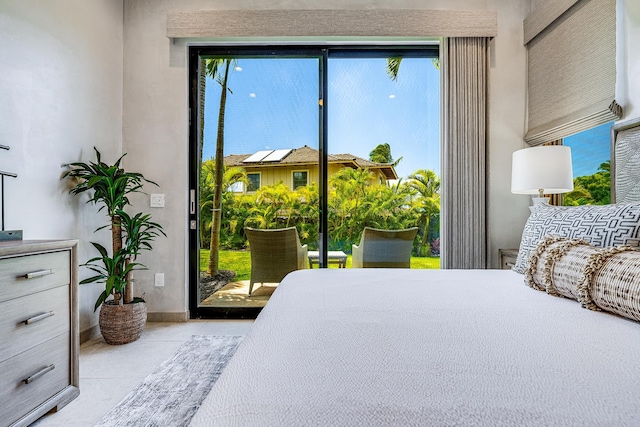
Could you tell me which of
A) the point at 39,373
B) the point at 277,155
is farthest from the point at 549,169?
the point at 39,373

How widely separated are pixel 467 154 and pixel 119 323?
120 inches

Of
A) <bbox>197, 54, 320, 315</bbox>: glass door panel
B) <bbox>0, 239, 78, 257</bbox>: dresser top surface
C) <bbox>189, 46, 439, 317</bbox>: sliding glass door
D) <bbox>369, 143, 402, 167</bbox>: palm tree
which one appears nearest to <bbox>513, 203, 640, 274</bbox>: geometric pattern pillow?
<bbox>189, 46, 439, 317</bbox>: sliding glass door

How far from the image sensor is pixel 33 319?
1529 mm

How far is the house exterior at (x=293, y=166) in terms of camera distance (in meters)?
3.23

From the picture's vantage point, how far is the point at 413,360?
2.43 feet

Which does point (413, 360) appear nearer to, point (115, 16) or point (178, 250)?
point (178, 250)

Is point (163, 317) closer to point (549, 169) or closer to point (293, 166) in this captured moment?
point (293, 166)

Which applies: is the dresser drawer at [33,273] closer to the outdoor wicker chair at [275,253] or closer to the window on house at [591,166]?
the outdoor wicker chair at [275,253]

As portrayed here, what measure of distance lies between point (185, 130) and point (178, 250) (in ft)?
3.50

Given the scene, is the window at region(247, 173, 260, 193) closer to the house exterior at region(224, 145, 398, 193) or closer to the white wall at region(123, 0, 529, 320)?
the house exterior at region(224, 145, 398, 193)

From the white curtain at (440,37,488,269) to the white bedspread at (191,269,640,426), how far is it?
1783mm

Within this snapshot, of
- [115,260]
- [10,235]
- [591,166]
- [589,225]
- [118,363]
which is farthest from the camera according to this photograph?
[115,260]

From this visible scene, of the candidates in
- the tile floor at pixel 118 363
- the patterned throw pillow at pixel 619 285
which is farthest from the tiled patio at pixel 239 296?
the patterned throw pillow at pixel 619 285

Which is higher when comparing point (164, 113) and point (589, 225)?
point (164, 113)
